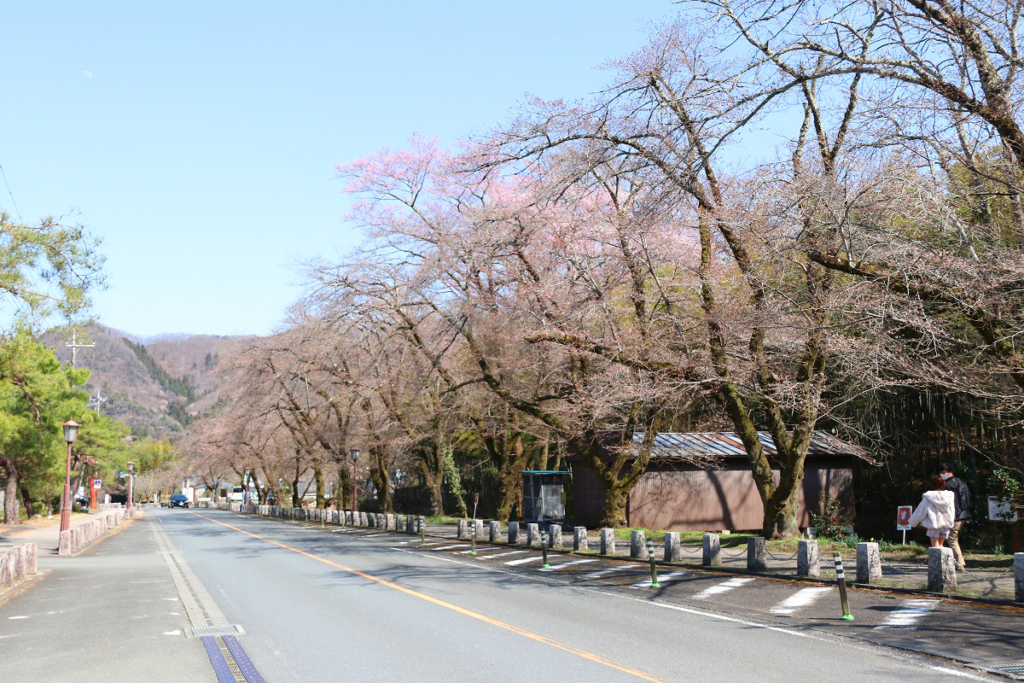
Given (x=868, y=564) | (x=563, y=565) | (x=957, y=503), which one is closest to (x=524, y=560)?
(x=563, y=565)

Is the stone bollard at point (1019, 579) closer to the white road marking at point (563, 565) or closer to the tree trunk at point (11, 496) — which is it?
the white road marking at point (563, 565)

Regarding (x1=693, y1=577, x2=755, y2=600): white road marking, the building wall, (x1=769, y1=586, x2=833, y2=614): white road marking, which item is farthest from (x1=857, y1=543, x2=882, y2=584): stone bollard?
the building wall

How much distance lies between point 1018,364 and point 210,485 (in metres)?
126

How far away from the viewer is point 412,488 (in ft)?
203

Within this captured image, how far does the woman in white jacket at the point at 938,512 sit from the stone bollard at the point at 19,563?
17087 mm

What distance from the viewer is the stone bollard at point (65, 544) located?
26359 millimetres

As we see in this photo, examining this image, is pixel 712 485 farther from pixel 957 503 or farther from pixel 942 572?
pixel 942 572


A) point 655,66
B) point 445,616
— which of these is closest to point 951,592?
point 445,616

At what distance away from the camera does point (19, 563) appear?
17641 millimetres

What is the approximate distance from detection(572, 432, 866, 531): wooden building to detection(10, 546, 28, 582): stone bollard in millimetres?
17994

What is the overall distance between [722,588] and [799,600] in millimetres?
1919

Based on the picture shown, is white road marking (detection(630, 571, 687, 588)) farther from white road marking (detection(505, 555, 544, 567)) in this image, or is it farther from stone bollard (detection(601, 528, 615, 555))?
white road marking (detection(505, 555, 544, 567))

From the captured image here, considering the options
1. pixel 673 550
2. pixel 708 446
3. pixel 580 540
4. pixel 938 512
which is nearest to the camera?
pixel 938 512

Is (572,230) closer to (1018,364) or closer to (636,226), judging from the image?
(636,226)
